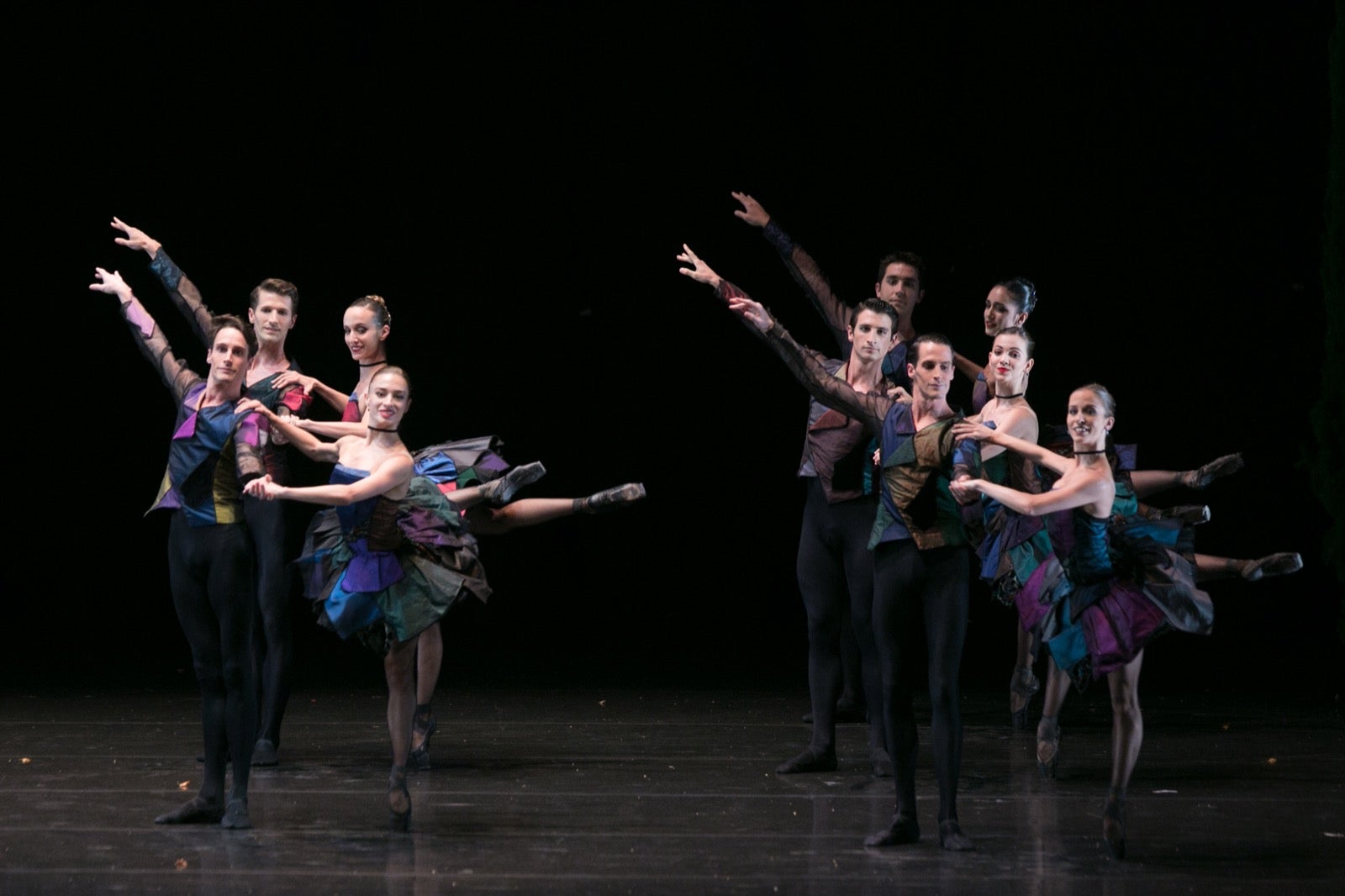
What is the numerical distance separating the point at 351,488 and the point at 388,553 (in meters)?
0.20

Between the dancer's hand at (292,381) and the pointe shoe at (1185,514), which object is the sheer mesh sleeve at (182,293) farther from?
the pointe shoe at (1185,514)

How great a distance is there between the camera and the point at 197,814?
146 inches

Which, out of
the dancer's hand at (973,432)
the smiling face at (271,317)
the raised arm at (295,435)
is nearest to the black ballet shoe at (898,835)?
the dancer's hand at (973,432)

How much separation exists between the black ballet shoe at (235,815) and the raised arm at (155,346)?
1.02 m

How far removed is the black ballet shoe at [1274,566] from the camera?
4.25 m

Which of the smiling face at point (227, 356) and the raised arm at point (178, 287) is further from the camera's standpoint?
the raised arm at point (178, 287)

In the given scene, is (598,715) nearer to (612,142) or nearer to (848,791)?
(848,791)

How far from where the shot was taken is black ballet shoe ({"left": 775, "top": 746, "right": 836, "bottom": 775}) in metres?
4.39

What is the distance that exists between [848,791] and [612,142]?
3.85 m

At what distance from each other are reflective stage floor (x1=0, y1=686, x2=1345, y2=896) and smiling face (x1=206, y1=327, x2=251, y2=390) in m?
1.04

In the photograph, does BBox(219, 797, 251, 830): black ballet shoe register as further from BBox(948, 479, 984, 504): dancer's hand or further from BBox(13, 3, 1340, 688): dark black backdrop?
BBox(13, 3, 1340, 688): dark black backdrop

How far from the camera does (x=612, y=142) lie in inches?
→ 283

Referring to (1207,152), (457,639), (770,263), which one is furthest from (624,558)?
(1207,152)

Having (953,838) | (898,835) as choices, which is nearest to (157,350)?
(898,835)
